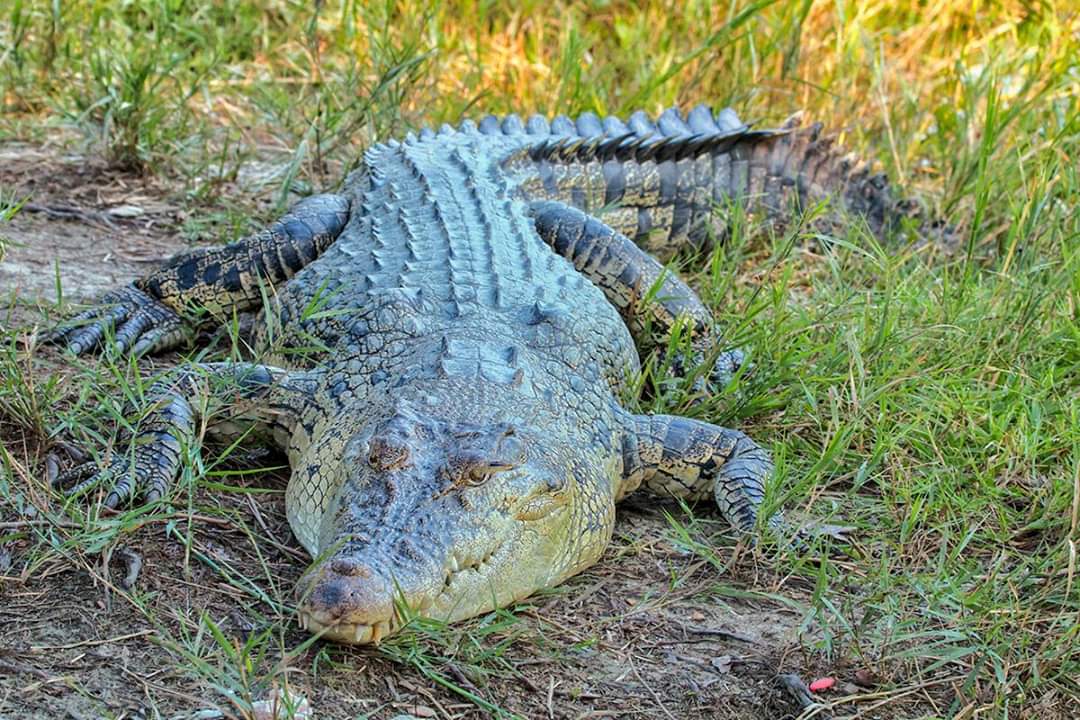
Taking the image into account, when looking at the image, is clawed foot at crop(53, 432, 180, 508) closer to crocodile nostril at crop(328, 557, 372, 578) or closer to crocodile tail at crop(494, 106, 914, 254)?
crocodile nostril at crop(328, 557, 372, 578)

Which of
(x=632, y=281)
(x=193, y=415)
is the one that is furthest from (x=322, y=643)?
(x=632, y=281)

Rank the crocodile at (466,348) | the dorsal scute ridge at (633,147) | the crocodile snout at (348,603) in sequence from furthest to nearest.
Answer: the dorsal scute ridge at (633,147)
the crocodile at (466,348)
the crocodile snout at (348,603)

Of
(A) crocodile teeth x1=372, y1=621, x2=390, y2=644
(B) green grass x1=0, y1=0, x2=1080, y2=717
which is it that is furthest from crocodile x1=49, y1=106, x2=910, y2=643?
(B) green grass x1=0, y1=0, x2=1080, y2=717

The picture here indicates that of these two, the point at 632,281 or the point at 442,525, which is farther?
the point at 632,281

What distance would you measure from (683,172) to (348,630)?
331cm

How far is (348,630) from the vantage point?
2574mm

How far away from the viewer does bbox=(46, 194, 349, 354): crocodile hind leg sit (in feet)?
14.0

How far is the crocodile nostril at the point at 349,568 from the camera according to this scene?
2.57m

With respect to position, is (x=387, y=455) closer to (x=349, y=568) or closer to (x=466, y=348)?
(x=349, y=568)

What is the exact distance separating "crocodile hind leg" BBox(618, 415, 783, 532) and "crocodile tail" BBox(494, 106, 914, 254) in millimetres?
1577

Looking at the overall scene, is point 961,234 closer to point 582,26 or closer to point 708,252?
point 708,252

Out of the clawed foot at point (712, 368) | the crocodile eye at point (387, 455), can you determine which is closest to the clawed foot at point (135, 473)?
the crocodile eye at point (387, 455)

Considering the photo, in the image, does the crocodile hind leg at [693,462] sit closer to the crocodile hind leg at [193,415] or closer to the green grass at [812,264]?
the green grass at [812,264]

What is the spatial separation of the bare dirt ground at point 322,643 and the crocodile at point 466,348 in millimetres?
103
